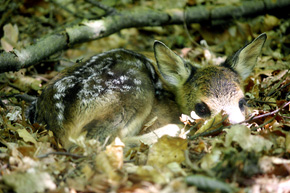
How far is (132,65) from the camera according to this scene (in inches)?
187

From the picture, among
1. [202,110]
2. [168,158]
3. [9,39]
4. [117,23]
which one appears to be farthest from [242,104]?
[9,39]

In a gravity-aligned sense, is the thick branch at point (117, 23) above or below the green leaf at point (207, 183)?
above

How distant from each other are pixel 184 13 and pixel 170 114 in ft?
9.98

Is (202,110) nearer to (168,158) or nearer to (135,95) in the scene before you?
(135,95)

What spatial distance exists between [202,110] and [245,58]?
3.92 feet

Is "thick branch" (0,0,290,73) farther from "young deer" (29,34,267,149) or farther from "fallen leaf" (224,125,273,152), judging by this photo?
"fallen leaf" (224,125,273,152)

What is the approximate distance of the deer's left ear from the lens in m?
4.66

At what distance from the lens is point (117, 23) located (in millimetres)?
6211

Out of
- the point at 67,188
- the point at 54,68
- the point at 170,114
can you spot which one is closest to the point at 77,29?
the point at 54,68

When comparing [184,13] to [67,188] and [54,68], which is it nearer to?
[54,68]

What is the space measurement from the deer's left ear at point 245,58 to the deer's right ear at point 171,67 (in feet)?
2.22

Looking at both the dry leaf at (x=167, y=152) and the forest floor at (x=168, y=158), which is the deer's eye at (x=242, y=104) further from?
the dry leaf at (x=167, y=152)

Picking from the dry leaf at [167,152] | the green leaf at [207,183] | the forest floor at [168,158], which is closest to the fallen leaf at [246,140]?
the forest floor at [168,158]

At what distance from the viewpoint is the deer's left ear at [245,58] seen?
4664 mm
